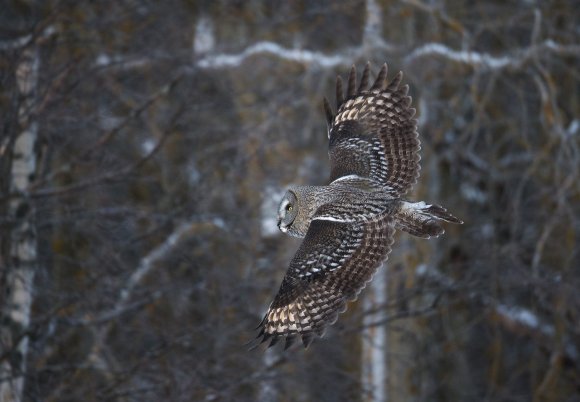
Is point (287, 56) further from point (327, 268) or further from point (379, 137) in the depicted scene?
point (327, 268)

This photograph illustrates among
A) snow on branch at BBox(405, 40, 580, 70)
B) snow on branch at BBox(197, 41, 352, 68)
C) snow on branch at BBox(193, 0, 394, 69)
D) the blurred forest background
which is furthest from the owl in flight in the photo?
snow on branch at BBox(197, 41, 352, 68)

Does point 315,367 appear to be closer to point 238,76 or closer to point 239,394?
point 239,394

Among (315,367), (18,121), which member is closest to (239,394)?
(315,367)

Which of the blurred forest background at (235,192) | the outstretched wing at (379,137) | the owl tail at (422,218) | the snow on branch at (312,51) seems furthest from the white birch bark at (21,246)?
the owl tail at (422,218)

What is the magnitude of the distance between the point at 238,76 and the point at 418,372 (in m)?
2.87

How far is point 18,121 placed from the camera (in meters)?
9.02

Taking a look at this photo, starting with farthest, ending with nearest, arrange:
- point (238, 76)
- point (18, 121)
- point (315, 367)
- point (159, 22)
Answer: point (238, 76) < point (159, 22) < point (315, 367) < point (18, 121)

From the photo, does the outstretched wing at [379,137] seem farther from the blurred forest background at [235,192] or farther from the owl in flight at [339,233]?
the blurred forest background at [235,192]

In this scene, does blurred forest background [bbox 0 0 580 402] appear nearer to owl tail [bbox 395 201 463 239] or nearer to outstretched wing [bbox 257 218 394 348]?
outstretched wing [bbox 257 218 394 348]

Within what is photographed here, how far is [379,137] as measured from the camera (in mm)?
8008

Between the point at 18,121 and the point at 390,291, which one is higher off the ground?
the point at 18,121

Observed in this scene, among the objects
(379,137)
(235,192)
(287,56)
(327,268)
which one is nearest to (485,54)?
(287,56)

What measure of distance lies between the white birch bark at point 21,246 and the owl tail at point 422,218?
2.72 meters

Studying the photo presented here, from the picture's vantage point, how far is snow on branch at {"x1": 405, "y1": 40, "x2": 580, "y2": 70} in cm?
1146
